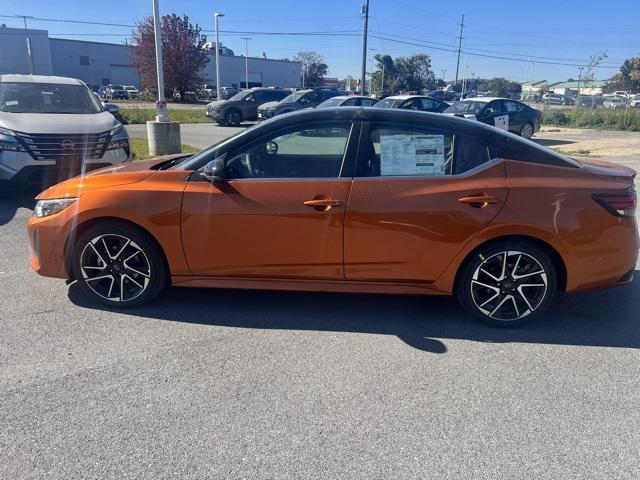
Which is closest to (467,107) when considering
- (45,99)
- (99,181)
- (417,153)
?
(45,99)

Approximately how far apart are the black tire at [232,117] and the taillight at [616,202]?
21880 millimetres

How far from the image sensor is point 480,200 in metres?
3.52

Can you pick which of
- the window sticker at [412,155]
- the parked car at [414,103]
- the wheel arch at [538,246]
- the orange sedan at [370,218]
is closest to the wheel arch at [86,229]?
the orange sedan at [370,218]

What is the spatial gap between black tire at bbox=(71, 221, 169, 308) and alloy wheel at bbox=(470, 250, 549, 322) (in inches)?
96.5

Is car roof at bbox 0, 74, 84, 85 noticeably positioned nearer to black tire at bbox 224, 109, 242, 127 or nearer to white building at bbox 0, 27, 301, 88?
black tire at bbox 224, 109, 242, 127

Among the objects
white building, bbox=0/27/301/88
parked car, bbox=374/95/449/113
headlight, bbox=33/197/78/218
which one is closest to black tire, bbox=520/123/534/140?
parked car, bbox=374/95/449/113

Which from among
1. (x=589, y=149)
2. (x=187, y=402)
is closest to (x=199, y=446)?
(x=187, y=402)

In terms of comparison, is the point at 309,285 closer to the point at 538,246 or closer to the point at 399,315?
the point at 399,315

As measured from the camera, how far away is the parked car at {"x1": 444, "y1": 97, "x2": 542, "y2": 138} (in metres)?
17.1

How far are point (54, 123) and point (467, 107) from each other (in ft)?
46.2

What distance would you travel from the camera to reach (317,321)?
3.86 m

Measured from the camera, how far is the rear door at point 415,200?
3.54 m

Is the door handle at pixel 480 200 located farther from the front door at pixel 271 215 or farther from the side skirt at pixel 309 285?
the front door at pixel 271 215

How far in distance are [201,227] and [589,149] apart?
16.6m
